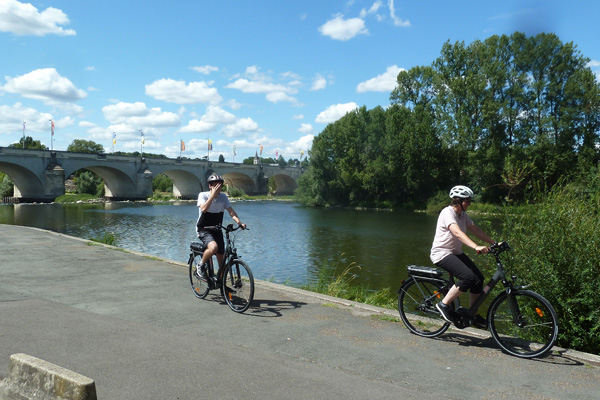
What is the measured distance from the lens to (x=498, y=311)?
5145 millimetres

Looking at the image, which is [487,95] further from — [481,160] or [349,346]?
[349,346]

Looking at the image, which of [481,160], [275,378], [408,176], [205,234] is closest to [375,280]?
[205,234]

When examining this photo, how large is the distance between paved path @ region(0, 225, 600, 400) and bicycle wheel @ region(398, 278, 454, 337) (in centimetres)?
15

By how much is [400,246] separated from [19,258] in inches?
599

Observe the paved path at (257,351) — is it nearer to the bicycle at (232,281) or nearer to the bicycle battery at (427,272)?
the bicycle at (232,281)

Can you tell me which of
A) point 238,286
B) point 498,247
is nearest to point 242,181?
point 238,286

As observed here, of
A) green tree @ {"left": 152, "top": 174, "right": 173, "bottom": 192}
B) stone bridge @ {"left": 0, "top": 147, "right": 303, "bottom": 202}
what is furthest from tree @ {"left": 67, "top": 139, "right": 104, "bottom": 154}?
stone bridge @ {"left": 0, "top": 147, "right": 303, "bottom": 202}

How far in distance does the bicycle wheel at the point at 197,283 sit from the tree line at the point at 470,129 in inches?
1220

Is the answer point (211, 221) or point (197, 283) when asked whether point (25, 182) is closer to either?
point (197, 283)

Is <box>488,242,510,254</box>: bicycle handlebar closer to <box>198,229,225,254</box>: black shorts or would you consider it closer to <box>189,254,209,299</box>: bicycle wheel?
<box>198,229,225,254</box>: black shorts

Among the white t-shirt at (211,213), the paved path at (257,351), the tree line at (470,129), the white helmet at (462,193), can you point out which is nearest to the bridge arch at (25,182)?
the tree line at (470,129)

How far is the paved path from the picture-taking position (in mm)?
3914

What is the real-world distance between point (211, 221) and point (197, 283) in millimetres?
964

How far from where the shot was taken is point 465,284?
5.16 meters
